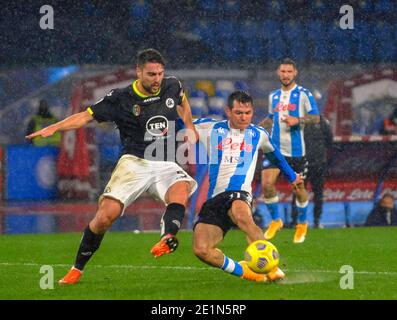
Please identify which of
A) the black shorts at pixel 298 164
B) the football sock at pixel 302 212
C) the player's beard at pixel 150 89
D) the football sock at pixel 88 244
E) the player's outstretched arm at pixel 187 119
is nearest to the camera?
the football sock at pixel 88 244

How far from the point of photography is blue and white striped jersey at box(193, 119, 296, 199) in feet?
30.7

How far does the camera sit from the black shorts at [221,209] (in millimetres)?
9180

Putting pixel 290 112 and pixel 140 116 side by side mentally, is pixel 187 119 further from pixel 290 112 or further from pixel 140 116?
pixel 290 112

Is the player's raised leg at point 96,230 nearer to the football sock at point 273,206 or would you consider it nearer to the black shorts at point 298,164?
the football sock at point 273,206

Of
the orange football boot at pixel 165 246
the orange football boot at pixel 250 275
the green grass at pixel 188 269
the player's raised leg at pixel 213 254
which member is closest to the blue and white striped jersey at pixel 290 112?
the green grass at pixel 188 269

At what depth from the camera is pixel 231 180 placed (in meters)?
9.32

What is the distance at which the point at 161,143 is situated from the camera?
30.9 feet

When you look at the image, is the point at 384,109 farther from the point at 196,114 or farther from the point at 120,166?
the point at 120,166

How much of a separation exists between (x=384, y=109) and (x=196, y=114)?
3898 millimetres

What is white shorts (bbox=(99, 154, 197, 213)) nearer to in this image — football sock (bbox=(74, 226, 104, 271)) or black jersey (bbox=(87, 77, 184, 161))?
black jersey (bbox=(87, 77, 184, 161))

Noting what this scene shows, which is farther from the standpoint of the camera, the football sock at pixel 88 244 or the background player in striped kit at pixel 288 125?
the background player in striped kit at pixel 288 125

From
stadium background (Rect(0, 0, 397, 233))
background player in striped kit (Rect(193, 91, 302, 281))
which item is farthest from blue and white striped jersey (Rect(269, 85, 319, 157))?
stadium background (Rect(0, 0, 397, 233))

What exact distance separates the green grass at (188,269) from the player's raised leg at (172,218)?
14.1 inches

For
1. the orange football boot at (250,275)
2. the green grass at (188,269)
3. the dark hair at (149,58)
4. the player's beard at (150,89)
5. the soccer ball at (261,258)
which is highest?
the dark hair at (149,58)
